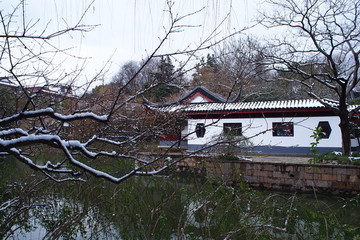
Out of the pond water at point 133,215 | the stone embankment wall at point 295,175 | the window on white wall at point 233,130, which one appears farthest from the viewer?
the stone embankment wall at point 295,175

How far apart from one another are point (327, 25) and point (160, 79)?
8410 mm

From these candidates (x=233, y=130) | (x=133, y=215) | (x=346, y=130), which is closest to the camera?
(x=133, y=215)

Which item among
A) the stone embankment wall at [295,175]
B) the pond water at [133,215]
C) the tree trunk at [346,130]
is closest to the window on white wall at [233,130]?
the stone embankment wall at [295,175]

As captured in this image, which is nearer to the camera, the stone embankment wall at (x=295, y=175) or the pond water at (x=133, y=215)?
the pond water at (x=133, y=215)

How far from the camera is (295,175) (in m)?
8.26

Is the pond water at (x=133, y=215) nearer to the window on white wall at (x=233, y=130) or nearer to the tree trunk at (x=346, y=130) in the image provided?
the window on white wall at (x=233, y=130)

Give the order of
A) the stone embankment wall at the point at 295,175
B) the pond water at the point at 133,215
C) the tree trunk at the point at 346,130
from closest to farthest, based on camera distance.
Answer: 1. the pond water at the point at 133,215
2. the stone embankment wall at the point at 295,175
3. the tree trunk at the point at 346,130

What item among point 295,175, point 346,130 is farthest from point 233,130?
point 346,130

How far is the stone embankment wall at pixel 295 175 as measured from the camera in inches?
301

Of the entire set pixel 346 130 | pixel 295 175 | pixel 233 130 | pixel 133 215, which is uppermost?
pixel 346 130

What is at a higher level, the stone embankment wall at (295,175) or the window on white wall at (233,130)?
the window on white wall at (233,130)

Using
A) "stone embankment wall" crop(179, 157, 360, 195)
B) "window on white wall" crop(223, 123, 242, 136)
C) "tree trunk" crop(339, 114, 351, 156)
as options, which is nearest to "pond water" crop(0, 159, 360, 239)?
"window on white wall" crop(223, 123, 242, 136)

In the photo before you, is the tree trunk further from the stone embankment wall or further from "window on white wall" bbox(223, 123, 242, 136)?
"window on white wall" bbox(223, 123, 242, 136)

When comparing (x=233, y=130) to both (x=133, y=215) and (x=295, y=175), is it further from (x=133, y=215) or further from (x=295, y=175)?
(x=295, y=175)
